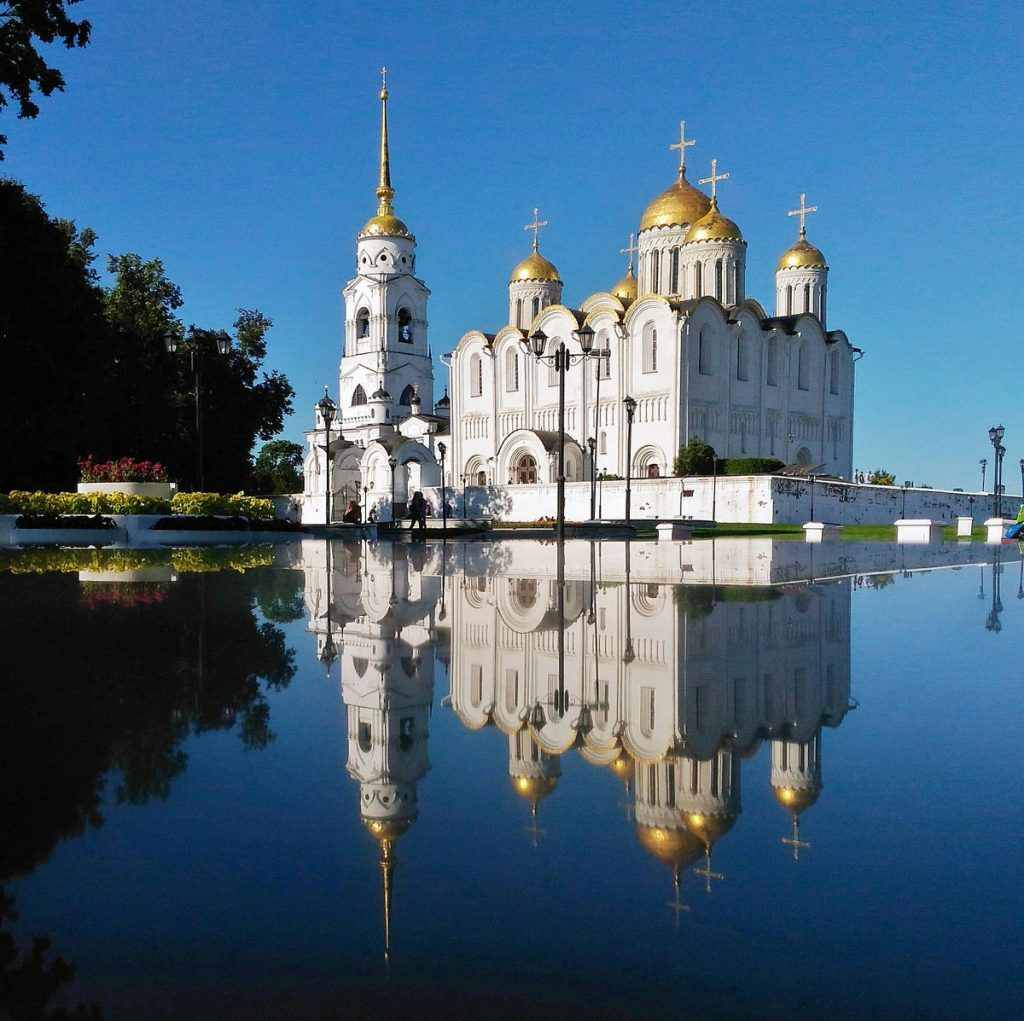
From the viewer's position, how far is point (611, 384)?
2141 inches

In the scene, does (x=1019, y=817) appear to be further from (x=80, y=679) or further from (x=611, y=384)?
(x=611, y=384)

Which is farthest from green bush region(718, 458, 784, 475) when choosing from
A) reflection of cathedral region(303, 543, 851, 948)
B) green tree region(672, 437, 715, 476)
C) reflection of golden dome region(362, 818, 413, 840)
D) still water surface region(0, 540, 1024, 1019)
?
reflection of golden dome region(362, 818, 413, 840)

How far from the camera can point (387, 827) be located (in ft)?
9.07

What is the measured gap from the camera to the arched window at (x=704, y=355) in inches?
2073

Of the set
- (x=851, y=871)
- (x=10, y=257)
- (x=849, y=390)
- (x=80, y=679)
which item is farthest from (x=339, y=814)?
(x=849, y=390)

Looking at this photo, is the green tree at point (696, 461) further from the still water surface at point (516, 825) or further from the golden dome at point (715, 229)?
the still water surface at point (516, 825)

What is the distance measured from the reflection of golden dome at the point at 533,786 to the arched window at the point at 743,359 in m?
54.1

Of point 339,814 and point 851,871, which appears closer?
point 851,871

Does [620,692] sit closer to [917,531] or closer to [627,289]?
[917,531]

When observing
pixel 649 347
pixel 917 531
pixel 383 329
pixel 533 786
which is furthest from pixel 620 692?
pixel 383 329

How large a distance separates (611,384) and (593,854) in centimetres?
5274

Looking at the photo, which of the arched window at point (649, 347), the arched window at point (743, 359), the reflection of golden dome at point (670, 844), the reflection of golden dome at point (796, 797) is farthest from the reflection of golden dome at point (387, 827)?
the arched window at point (743, 359)

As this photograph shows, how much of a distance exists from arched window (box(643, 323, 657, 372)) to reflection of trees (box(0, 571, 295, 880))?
46431 mm

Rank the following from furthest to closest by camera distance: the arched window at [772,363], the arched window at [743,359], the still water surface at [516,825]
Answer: the arched window at [772,363] → the arched window at [743,359] → the still water surface at [516,825]
